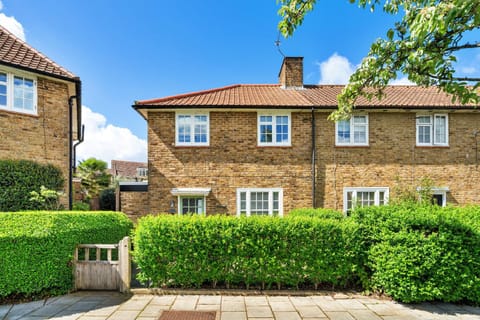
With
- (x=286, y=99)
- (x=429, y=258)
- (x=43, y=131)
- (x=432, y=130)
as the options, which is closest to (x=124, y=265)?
(x=429, y=258)

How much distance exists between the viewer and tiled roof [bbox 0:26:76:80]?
343 inches

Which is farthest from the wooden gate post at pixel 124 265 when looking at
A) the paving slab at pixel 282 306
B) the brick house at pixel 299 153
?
the brick house at pixel 299 153

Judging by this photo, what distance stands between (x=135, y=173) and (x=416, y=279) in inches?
1601

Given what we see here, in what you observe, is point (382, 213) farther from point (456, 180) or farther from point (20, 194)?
point (20, 194)

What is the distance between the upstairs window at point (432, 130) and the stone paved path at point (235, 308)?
840 cm

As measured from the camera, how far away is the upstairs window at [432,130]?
11320 mm

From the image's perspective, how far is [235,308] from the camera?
4.88 metres

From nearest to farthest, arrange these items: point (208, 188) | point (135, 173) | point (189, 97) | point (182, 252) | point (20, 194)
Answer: point (182, 252)
point (20, 194)
point (208, 188)
point (189, 97)
point (135, 173)

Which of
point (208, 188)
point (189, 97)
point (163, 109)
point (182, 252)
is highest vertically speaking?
point (189, 97)

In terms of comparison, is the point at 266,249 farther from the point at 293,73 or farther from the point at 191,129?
the point at 293,73

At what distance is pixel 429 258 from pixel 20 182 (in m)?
11.9

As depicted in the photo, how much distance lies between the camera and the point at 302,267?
5.68 meters

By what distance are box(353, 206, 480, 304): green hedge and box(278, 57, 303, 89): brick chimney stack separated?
9.87m

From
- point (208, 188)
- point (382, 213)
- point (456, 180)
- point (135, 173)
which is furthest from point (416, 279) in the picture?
point (135, 173)
